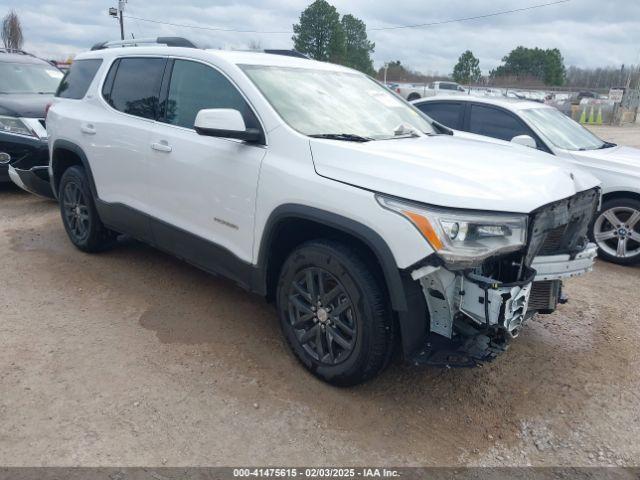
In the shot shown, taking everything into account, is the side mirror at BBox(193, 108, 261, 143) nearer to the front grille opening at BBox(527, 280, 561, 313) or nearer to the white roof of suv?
the white roof of suv

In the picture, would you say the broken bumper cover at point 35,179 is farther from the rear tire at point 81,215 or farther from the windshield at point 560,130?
the windshield at point 560,130

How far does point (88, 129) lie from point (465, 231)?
3.55 meters

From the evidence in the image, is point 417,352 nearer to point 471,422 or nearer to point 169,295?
point 471,422

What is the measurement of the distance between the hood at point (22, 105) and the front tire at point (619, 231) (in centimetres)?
722

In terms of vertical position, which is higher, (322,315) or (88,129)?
(88,129)

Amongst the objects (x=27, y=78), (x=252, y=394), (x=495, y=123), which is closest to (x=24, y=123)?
(x=27, y=78)

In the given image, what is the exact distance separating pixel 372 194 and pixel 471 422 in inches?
53.7

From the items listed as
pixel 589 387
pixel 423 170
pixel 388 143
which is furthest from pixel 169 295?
pixel 589 387

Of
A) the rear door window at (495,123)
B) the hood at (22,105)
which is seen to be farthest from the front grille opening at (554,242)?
the hood at (22,105)

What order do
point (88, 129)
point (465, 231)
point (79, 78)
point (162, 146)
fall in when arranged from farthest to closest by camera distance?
1. point (79, 78)
2. point (88, 129)
3. point (162, 146)
4. point (465, 231)

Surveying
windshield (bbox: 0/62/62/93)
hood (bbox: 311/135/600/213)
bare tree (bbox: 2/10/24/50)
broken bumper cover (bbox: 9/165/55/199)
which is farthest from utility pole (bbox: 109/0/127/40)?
hood (bbox: 311/135/600/213)

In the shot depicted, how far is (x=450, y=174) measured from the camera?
277cm

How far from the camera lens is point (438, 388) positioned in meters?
3.29

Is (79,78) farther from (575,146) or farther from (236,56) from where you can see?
(575,146)
